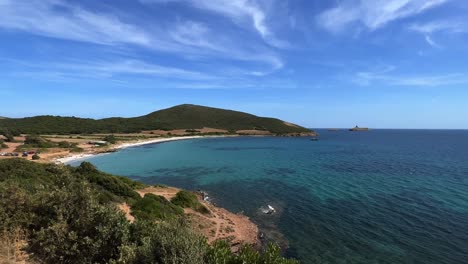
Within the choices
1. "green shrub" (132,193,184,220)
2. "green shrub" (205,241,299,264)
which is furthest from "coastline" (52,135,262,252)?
"green shrub" (205,241,299,264)

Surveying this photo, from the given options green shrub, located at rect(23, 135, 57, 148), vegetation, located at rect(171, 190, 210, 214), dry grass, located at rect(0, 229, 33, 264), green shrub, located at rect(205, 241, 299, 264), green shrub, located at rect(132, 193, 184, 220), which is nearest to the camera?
green shrub, located at rect(205, 241, 299, 264)

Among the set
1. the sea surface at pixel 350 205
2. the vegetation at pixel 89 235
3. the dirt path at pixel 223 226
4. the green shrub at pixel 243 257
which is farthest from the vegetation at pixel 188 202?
the green shrub at pixel 243 257

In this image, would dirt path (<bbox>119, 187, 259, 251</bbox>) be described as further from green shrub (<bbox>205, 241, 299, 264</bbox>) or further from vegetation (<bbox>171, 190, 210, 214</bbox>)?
green shrub (<bbox>205, 241, 299, 264</bbox>)

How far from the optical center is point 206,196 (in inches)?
1652

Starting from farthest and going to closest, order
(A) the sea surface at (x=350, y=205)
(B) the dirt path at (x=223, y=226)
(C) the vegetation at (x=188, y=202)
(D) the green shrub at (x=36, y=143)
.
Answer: (D) the green shrub at (x=36, y=143), (C) the vegetation at (x=188, y=202), (B) the dirt path at (x=223, y=226), (A) the sea surface at (x=350, y=205)

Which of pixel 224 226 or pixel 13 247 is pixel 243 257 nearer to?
pixel 13 247

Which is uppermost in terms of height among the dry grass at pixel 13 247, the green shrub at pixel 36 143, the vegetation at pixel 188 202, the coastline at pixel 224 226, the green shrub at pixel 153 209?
the dry grass at pixel 13 247

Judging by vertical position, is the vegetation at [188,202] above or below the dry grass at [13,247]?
below

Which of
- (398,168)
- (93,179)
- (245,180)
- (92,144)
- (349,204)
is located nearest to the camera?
(93,179)

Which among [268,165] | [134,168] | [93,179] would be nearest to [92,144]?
[134,168]

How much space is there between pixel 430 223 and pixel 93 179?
1308 inches

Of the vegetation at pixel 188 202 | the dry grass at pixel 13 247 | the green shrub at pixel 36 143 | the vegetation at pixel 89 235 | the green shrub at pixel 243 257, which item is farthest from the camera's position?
the green shrub at pixel 36 143

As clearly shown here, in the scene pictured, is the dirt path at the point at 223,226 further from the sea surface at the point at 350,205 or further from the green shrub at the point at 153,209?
the sea surface at the point at 350,205

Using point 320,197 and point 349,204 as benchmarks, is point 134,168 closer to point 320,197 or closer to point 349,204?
point 320,197
